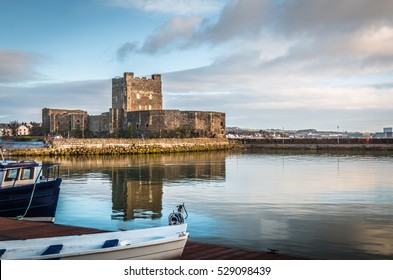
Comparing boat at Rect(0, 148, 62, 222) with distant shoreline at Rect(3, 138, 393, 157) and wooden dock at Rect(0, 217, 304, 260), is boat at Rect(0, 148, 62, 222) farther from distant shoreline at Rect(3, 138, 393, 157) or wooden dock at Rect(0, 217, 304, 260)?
distant shoreline at Rect(3, 138, 393, 157)

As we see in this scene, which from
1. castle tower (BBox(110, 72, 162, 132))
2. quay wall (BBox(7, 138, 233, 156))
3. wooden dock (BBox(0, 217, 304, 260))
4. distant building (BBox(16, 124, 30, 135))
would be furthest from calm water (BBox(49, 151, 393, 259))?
distant building (BBox(16, 124, 30, 135))

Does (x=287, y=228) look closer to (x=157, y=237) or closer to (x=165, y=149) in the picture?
(x=157, y=237)

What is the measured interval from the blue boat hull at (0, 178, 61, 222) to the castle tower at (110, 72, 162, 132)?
4873 centimetres

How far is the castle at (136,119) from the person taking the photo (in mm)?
61250

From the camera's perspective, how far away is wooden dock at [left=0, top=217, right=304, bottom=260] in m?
7.76

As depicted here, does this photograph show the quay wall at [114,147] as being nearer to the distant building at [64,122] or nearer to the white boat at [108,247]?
the distant building at [64,122]

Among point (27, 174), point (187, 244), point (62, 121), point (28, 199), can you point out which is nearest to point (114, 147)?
point (62, 121)

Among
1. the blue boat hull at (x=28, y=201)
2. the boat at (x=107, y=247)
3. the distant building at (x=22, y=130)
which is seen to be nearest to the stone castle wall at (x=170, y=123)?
the blue boat hull at (x=28, y=201)

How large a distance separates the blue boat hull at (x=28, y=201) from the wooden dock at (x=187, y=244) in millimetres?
1837

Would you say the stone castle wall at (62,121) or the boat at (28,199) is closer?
the boat at (28,199)

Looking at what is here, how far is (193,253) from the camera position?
801 cm

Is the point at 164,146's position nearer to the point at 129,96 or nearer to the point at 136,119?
the point at 136,119

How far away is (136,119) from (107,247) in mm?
54792

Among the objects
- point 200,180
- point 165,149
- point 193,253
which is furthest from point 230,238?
point 165,149
